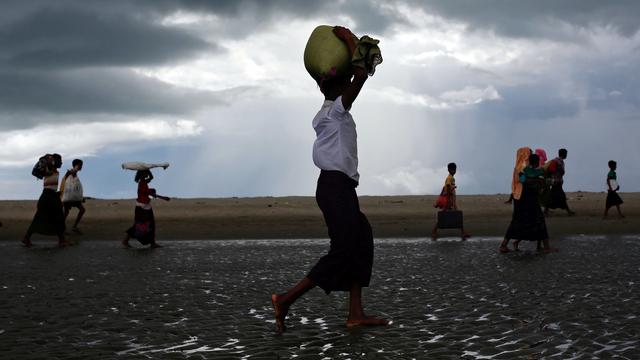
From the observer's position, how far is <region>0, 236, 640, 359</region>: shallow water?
18.3 ft

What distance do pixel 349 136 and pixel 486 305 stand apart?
2301mm

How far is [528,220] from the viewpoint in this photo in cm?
1416

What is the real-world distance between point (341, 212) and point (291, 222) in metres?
19.7

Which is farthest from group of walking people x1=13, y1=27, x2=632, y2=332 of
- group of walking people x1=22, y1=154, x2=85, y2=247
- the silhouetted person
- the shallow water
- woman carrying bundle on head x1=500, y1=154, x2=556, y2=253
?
the silhouetted person

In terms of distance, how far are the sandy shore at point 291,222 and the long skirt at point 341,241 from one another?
13635 mm

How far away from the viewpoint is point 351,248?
6.45 meters

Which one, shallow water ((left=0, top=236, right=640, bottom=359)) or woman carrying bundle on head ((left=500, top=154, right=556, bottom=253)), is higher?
woman carrying bundle on head ((left=500, top=154, right=556, bottom=253))

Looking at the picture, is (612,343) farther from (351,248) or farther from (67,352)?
(67,352)

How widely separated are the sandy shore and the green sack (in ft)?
45.4

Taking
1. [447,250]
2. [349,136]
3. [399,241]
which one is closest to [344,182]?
[349,136]

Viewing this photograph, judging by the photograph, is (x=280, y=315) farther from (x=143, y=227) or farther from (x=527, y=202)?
(x=143, y=227)

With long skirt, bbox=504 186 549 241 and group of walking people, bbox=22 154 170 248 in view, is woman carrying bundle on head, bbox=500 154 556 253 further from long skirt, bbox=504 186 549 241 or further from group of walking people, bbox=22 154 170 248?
group of walking people, bbox=22 154 170 248

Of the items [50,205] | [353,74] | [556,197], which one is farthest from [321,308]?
[556,197]

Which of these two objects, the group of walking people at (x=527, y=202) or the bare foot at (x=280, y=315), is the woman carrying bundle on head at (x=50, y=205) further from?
the bare foot at (x=280, y=315)
